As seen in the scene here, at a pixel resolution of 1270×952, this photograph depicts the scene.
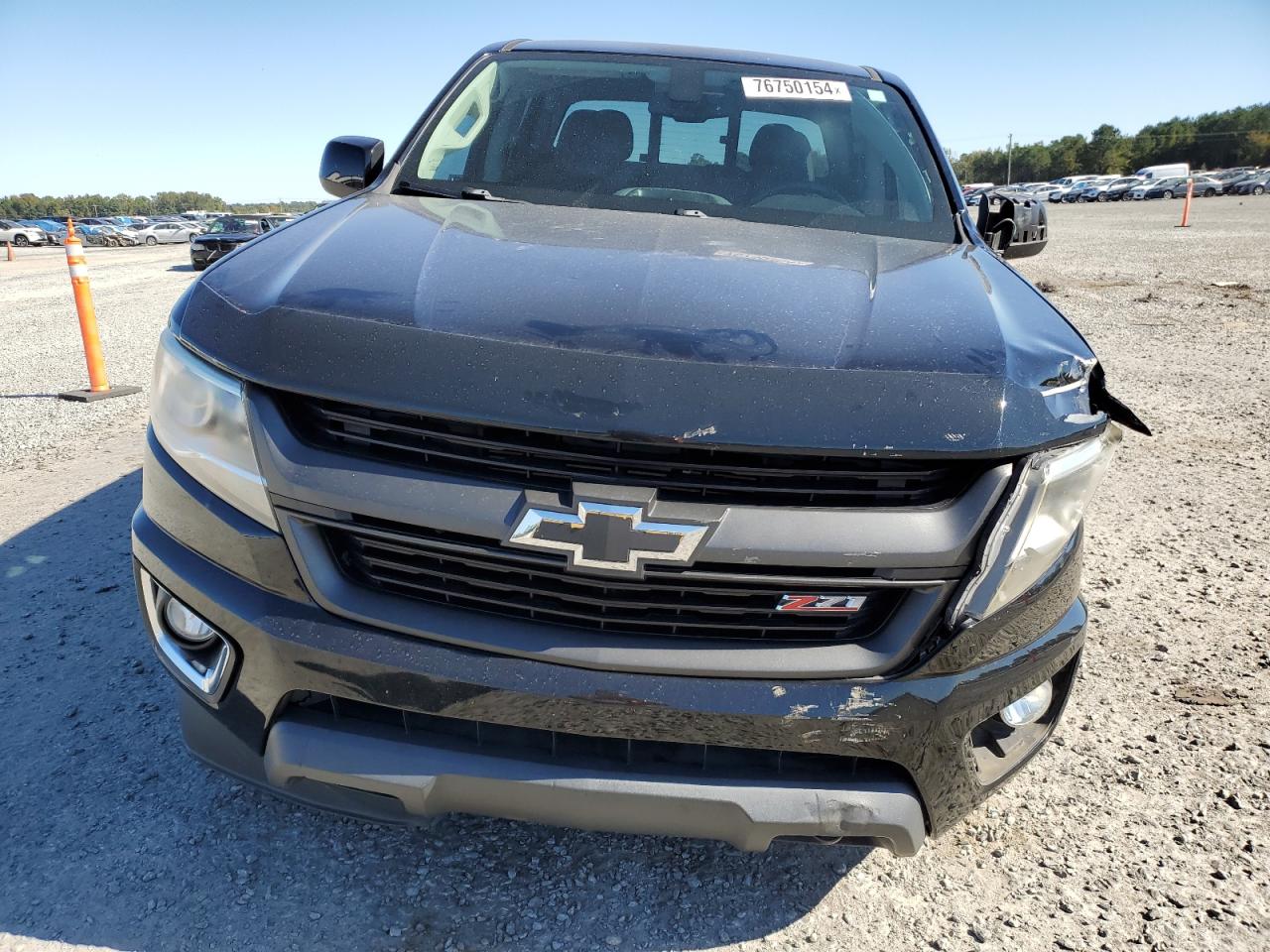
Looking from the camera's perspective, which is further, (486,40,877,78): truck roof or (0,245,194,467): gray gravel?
(0,245,194,467): gray gravel

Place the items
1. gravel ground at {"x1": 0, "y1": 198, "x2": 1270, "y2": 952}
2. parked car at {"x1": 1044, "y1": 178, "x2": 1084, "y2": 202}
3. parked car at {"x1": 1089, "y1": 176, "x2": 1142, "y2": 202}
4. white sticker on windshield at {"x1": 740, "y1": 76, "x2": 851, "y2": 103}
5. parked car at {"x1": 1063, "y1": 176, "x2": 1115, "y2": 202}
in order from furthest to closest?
parked car at {"x1": 1044, "y1": 178, "x2": 1084, "y2": 202} < parked car at {"x1": 1063, "y1": 176, "x2": 1115, "y2": 202} < parked car at {"x1": 1089, "y1": 176, "x2": 1142, "y2": 202} < white sticker on windshield at {"x1": 740, "y1": 76, "x2": 851, "y2": 103} < gravel ground at {"x1": 0, "y1": 198, "x2": 1270, "y2": 952}

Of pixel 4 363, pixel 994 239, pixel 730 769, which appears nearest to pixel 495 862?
pixel 730 769

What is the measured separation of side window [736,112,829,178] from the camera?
2.81m

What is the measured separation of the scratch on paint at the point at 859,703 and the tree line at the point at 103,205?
96.6 meters

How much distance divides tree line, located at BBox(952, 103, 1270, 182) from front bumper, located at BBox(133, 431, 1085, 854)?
358ft

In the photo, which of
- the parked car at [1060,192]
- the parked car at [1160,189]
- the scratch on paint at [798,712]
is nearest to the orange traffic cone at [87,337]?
the scratch on paint at [798,712]

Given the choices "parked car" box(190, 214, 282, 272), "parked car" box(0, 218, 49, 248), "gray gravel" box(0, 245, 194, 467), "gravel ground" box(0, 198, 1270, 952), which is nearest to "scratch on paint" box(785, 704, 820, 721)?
"gravel ground" box(0, 198, 1270, 952)

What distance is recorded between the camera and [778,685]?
1524mm

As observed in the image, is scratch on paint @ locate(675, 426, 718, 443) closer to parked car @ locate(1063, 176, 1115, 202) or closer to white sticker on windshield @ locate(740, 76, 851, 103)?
white sticker on windshield @ locate(740, 76, 851, 103)

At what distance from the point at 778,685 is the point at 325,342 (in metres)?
0.96

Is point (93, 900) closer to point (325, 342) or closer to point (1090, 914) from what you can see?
point (325, 342)

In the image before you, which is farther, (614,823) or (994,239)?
(994,239)

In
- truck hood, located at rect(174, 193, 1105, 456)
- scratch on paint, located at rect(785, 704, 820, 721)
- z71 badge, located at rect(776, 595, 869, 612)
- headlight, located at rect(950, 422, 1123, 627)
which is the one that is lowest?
scratch on paint, located at rect(785, 704, 820, 721)

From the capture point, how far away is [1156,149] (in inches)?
3895
